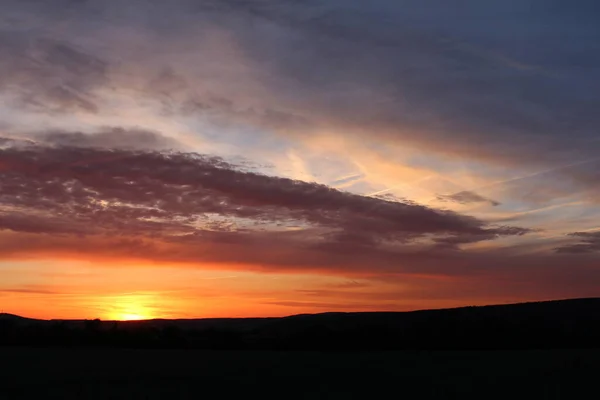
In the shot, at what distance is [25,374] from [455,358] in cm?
1367

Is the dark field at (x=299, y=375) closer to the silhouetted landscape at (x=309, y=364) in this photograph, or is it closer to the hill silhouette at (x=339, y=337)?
the silhouetted landscape at (x=309, y=364)

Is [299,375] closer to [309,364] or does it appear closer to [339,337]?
[309,364]

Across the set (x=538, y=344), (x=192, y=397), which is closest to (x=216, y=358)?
(x=192, y=397)

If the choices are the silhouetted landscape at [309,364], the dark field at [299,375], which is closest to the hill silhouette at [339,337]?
the silhouetted landscape at [309,364]

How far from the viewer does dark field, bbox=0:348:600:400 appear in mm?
15412

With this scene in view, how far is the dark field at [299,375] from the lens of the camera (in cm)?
1541

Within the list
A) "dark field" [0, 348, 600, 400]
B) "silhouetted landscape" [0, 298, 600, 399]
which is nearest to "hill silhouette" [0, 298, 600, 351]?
"silhouetted landscape" [0, 298, 600, 399]

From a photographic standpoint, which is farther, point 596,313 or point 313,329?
point 596,313

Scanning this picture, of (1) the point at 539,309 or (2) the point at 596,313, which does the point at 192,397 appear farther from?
(1) the point at 539,309

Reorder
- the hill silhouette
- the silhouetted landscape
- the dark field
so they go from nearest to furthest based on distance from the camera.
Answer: the dark field, the silhouetted landscape, the hill silhouette

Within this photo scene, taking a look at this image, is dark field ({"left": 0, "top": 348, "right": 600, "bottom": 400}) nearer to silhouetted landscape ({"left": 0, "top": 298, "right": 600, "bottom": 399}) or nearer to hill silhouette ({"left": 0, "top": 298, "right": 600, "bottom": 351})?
silhouetted landscape ({"left": 0, "top": 298, "right": 600, "bottom": 399})

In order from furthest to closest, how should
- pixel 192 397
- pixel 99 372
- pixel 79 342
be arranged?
pixel 79 342
pixel 99 372
pixel 192 397

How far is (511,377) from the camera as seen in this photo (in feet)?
59.5

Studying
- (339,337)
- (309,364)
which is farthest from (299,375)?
(339,337)
